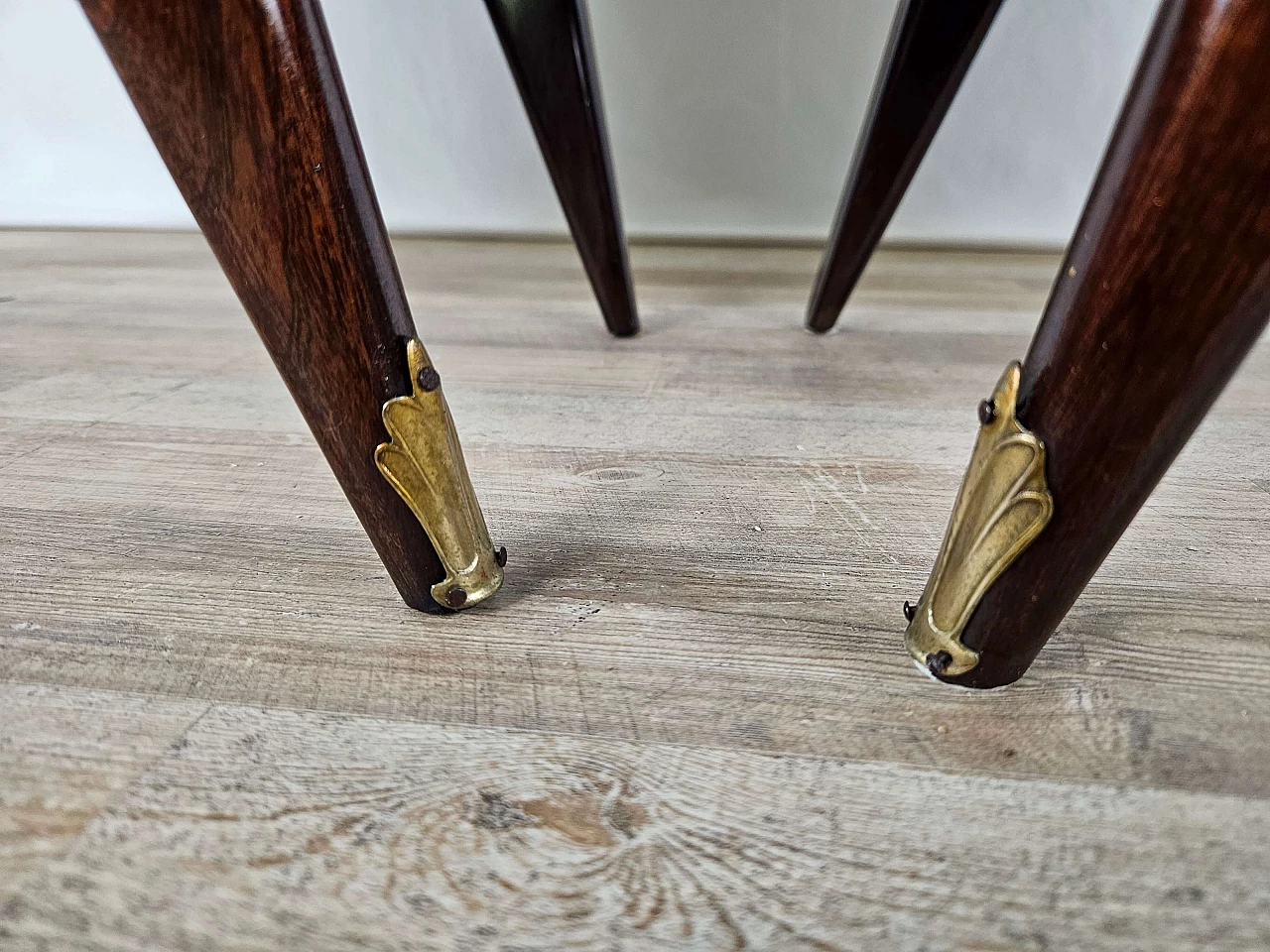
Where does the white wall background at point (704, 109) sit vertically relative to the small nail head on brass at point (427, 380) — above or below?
below

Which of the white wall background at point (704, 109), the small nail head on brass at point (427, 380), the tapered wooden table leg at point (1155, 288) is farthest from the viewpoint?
the white wall background at point (704, 109)

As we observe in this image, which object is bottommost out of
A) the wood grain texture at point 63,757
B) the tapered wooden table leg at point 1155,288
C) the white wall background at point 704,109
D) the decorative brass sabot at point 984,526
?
the white wall background at point 704,109

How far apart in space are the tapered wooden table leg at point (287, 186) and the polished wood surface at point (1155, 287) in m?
0.23

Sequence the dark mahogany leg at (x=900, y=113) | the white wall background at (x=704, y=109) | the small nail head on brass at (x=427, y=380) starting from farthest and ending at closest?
the white wall background at (x=704, y=109), the dark mahogany leg at (x=900, y=113), the small nail head on brass at (x=427, y=380)

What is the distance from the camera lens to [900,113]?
24.3 inches

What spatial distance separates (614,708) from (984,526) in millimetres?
147

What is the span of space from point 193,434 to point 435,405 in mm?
309

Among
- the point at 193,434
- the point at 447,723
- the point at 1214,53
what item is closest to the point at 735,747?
the point at 447,723

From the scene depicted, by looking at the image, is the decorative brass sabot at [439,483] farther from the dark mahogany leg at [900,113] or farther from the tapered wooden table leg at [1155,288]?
the dark mahogany leg at [900,113]

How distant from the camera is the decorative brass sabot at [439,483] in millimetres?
331

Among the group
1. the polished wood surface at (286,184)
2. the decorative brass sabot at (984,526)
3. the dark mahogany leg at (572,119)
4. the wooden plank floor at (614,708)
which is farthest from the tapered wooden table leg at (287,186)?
the dark mahogany leg at (572,119)

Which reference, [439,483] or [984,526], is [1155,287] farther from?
[439,483]

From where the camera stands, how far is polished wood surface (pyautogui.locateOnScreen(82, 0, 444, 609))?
26 centimetres

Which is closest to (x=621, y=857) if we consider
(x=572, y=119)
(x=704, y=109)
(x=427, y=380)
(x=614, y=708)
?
(x=614, y=708)
